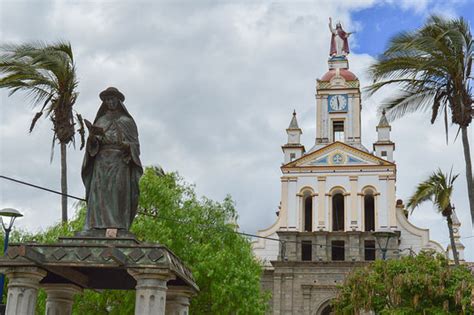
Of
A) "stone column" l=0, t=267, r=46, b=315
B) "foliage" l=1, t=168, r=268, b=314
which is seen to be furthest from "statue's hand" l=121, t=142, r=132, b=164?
"foliage" l=1, t=168, r=268, b=314

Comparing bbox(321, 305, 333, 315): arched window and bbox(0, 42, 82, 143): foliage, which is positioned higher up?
bbox(0, 42, 82, 143): foliage

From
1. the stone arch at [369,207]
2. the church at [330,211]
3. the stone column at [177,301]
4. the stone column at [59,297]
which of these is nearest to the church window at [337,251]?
the church at [330,211]

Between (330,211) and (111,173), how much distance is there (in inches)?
1323

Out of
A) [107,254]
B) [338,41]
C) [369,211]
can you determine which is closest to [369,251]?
[369,211]

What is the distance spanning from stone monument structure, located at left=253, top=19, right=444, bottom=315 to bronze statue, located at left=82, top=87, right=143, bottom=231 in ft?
103

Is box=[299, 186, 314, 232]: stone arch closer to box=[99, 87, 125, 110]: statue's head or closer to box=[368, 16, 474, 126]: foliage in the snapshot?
box=[368, 16, 474, 126]: foliage

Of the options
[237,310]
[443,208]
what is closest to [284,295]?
[443,208]

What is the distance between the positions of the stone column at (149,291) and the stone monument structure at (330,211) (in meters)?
32.0

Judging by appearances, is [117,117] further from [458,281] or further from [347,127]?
[347,127]

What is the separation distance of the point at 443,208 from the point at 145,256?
23.0 m

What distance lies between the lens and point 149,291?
7.99 meters

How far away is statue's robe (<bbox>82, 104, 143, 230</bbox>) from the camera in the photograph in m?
8.80

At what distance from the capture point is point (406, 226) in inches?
1665

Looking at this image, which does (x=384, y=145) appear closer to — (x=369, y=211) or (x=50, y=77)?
(x=369, y=211)
